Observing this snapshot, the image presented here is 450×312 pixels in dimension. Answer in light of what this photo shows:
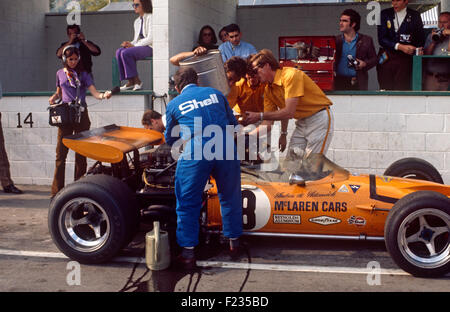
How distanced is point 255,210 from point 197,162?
2.46 feet

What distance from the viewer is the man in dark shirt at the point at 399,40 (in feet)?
26.6

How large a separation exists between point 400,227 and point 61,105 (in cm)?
469

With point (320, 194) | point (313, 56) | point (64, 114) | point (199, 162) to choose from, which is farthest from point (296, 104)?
point (64, 114)

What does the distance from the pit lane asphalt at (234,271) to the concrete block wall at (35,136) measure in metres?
3.08

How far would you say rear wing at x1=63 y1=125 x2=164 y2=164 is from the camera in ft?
16.3

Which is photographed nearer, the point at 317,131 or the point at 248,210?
the point at 248,210

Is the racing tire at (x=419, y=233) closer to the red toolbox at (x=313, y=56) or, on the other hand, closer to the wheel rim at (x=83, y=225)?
the wheel rim at (x=83, y=225)

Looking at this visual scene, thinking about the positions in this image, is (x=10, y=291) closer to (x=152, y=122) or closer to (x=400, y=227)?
(x=152, y=122)

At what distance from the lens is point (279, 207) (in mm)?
4977

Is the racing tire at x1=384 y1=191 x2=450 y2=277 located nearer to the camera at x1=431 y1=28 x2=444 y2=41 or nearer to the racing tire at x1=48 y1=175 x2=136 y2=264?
the racing tire at x1=48 y1=175 x2=136 y2=264

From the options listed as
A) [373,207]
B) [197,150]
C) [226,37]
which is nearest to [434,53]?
[226,37]

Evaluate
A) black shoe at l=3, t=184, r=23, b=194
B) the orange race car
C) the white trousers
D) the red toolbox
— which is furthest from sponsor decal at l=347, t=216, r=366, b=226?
black shoe at l=3, t=184, r=23, b=194

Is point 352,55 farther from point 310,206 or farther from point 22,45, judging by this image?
point 22,45

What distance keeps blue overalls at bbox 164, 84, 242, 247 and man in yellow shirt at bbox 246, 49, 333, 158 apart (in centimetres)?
84
